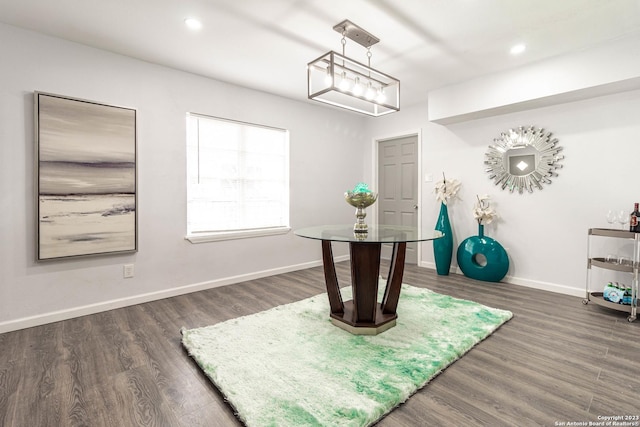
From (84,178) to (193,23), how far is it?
166cm

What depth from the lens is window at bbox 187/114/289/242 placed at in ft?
11.9

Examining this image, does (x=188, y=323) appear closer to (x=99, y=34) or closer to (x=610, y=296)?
(x=99, y=34)

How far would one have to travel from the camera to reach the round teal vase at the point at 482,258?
378cm

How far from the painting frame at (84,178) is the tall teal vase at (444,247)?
366cm

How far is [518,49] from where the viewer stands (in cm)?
294

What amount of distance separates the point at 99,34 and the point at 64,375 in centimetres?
263

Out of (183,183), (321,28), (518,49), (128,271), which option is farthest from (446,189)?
(128,271)

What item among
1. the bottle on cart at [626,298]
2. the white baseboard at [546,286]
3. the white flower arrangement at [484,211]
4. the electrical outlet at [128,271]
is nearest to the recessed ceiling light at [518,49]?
the white flower arrangement at [484,211]

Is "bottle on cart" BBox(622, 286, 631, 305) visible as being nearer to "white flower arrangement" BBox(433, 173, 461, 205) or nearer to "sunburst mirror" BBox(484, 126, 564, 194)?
"sunburst mirror" BBox(484, 126, 564, 194)

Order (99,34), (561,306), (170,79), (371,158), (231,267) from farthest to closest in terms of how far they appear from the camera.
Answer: (371,158) → (231,267) → (170,79) → (561,306) → (99,34)

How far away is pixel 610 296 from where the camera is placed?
2818 mm

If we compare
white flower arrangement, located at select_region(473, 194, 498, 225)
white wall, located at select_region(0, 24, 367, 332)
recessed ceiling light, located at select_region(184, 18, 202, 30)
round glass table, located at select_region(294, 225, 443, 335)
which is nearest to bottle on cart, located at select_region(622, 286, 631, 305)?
white flower arrangement, located at select_region(473, 194, 498, 225)

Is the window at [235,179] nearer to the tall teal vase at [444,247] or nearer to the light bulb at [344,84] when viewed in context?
the light bulb at [344,84]

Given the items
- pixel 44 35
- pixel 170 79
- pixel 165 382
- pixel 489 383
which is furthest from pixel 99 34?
pixel 489 383
